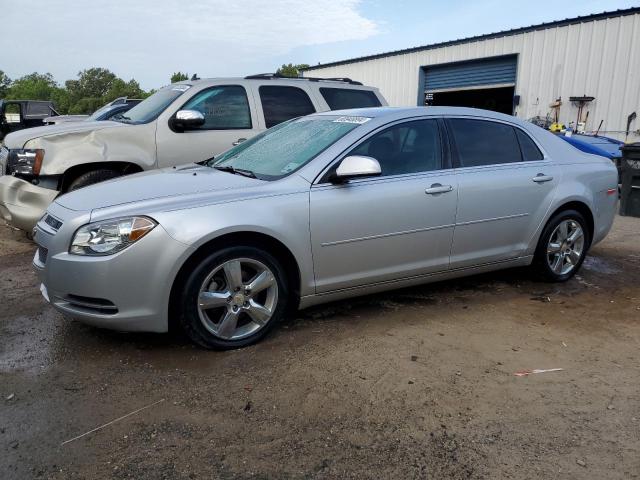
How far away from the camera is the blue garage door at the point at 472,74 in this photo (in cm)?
1773

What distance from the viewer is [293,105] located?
6.89 metres

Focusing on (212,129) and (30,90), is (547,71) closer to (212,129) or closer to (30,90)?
(212,129)

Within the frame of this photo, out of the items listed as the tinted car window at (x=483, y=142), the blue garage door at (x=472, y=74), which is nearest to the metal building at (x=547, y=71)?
the blue garage door at (x=472, y=74)

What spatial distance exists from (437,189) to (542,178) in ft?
3.94

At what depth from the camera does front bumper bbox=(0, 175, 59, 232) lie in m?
5.63

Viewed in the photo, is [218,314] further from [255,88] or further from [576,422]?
[255,88]

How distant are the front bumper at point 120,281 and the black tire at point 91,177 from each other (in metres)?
2.52

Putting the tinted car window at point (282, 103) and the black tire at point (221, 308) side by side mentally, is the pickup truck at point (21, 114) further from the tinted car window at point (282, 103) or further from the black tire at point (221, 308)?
the black tire at point (221, 308)

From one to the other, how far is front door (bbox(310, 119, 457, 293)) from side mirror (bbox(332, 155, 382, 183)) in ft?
0.41

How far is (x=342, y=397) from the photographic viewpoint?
3.03m

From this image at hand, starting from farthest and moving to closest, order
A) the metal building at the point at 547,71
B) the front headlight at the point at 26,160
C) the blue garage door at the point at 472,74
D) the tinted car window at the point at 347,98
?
the blue garage door at the point at 472,74 < the metal building at the point at 547,71 < the tinted car window at the point at 347,98 < the front headlight at the point at 26,160

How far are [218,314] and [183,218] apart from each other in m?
0.71

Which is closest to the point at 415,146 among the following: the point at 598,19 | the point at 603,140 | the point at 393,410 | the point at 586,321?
the point at 586,321

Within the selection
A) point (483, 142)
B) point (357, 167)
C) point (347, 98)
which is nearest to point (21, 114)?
point (347, 98)
